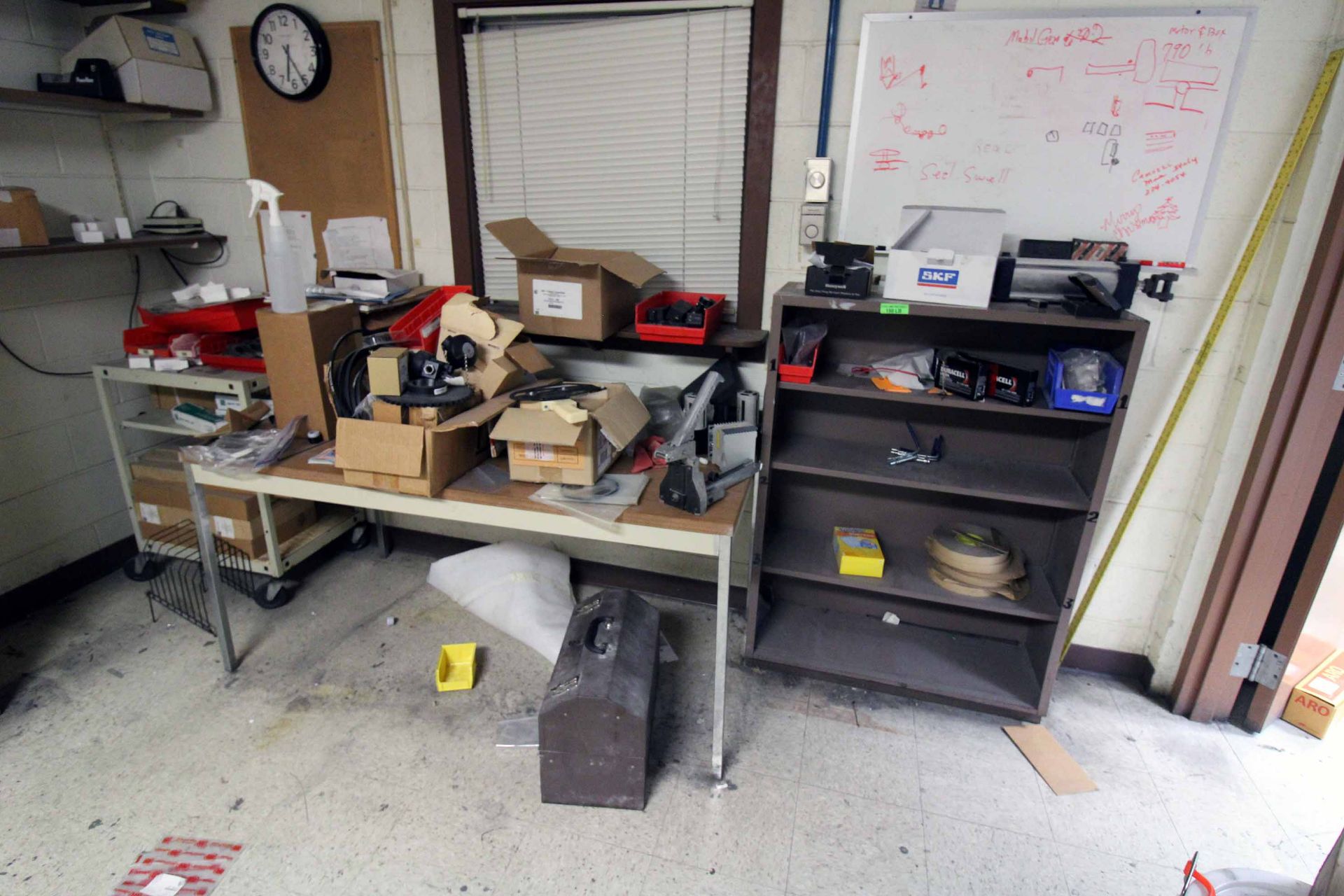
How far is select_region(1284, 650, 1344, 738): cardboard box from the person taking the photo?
6.82 ft

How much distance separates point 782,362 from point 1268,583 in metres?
1.53

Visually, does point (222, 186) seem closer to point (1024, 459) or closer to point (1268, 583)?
point (1024, 459)

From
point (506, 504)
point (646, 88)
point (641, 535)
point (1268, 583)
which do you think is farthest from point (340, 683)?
point (1268, 583)

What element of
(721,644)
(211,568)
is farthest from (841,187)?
(211,568)

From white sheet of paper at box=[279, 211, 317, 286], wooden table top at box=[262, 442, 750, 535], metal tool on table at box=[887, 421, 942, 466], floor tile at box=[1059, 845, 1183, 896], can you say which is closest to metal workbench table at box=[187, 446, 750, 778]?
wooden table top at box=[262, 442, 750, 535]

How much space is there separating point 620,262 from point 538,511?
0.86m

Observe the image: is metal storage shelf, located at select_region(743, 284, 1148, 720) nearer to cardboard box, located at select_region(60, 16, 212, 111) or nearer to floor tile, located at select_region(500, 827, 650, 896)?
floor tile, located at select_region(500, 827, 650, 896)

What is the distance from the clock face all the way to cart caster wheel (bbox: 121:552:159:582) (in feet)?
6.14

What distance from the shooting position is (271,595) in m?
2.62

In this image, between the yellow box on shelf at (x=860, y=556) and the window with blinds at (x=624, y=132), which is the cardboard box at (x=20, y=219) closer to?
the window with blinds at (x=624, y=132)

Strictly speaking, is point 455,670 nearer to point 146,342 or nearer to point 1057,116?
point 146,342

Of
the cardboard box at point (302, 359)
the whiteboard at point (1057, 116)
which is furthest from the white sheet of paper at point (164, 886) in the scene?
the whiteboard at point (1057, 116)

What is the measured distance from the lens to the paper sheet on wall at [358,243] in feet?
8.61

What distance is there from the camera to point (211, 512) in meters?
2.53
